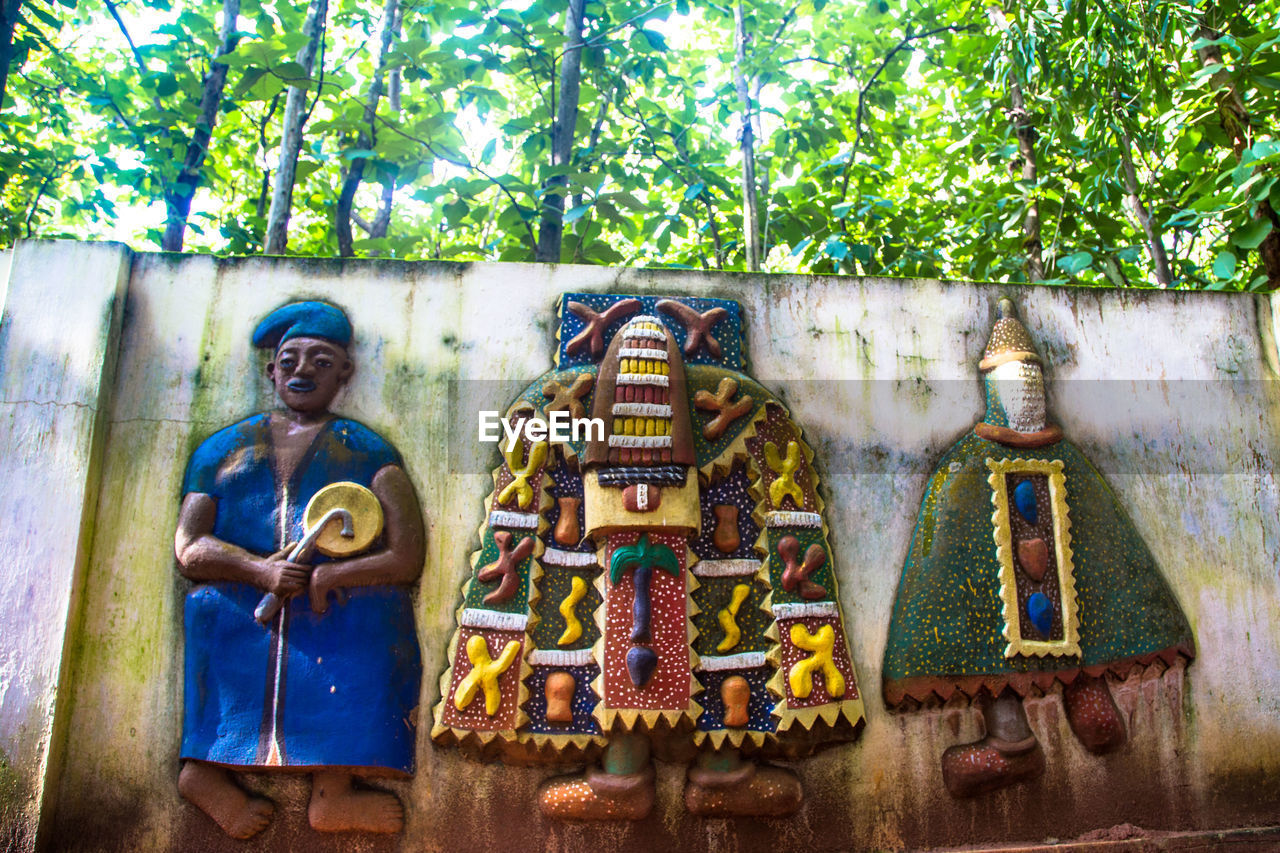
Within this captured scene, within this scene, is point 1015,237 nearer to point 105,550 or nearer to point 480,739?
point 480,739

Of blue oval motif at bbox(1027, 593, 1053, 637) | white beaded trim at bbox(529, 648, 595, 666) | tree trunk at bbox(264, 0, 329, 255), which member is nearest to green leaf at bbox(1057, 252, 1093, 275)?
blue oval motif at bbox(1027, 593, 1053, 637)

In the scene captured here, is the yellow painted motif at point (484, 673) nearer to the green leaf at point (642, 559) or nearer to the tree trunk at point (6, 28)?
the green leaf at point (642, 559)

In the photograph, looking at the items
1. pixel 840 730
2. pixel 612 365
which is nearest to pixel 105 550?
pixel 612 365

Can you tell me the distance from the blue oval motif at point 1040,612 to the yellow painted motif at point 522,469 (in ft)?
6.79

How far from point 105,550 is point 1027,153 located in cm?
587

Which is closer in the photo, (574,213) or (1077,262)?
(574,213)

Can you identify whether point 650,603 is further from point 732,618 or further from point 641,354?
point 641,354

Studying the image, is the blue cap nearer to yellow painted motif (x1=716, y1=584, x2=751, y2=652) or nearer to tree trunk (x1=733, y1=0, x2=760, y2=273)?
yellow painted motif (x1=716, y1=584, x2=751, y2=652)

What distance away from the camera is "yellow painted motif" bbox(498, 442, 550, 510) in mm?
3547

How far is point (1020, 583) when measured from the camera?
3727 mm

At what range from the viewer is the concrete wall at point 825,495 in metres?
3.33

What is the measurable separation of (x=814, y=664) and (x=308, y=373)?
7.48ft

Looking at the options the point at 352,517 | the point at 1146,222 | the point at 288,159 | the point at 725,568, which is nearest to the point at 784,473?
the point at 725,568

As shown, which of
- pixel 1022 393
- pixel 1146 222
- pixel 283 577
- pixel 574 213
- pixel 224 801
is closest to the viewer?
pixel 224 801
